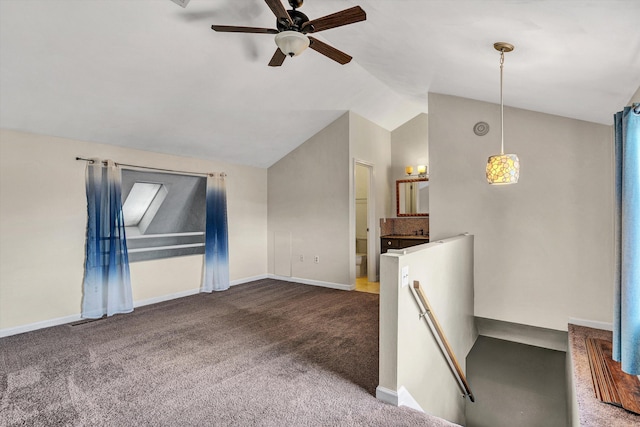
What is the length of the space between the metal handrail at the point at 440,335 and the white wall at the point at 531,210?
0.97m

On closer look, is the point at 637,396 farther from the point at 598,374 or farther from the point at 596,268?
the point at 596,268

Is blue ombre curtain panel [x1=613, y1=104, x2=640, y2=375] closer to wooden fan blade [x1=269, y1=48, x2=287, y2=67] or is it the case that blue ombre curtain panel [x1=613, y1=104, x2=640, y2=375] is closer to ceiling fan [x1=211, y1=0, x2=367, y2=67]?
ceiling fan [x1=211, y1=0, x2=367, y2=67]

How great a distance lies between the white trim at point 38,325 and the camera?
3.34m

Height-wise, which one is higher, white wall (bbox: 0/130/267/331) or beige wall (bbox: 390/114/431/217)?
beige wall (bbox: 390/114/431/217)

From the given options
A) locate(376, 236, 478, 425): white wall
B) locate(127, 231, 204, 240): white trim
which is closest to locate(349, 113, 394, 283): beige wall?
locate(376, 236, 478, 425): white wall

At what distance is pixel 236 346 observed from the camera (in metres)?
3.12

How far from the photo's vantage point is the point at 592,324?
3.55 metres

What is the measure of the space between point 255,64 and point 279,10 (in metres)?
1.53

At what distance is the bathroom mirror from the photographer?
6031 mm

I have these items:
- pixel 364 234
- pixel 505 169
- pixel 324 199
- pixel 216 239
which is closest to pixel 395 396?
pixel 505 169

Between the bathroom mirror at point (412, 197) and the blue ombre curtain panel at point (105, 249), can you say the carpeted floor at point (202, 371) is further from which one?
the bathroom mirror at point (412, 197)

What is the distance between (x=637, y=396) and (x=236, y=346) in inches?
120

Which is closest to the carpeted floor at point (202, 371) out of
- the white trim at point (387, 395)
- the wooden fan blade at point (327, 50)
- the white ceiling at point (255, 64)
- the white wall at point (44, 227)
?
the white trim at point (387, 395)

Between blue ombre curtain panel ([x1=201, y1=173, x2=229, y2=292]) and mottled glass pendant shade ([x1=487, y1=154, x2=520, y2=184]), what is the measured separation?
12.7ft
